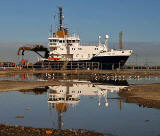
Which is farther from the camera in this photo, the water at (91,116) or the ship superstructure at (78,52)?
the ship superstructure at (78,52)

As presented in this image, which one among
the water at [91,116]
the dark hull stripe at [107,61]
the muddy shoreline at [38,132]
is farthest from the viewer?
the dark hull stripe at [107,61]

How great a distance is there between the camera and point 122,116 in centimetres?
1482

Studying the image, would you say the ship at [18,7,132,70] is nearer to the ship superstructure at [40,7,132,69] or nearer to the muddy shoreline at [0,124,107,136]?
the ship superstructure at [40,7,132,69]

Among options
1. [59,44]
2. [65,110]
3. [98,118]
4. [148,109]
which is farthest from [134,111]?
[59,44]

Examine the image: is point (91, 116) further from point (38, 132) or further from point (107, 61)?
point (107, 61)

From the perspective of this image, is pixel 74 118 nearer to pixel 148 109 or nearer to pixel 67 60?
pixel 148 109

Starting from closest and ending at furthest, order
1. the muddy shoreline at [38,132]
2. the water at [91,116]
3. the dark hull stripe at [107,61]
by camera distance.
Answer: the muddy shoreline at [38,132]
the water at [91,116]
the dark hull stripe at [107,61]

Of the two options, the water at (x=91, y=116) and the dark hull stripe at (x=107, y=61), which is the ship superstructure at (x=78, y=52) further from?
the water at (x=91, y=116)

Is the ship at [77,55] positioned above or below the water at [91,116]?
above

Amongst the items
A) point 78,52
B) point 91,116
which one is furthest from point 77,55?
point 91,116

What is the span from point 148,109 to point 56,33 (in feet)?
175

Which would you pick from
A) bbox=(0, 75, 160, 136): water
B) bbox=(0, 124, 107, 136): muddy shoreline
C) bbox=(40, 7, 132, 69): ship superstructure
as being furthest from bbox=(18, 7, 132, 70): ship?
bbox=(0, 124, 107, 136): muddy shoreline

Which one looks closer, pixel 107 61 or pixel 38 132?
pixel 38 132

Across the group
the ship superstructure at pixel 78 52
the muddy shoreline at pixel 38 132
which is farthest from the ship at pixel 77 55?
the muddy shoreline at pixel 38 132
